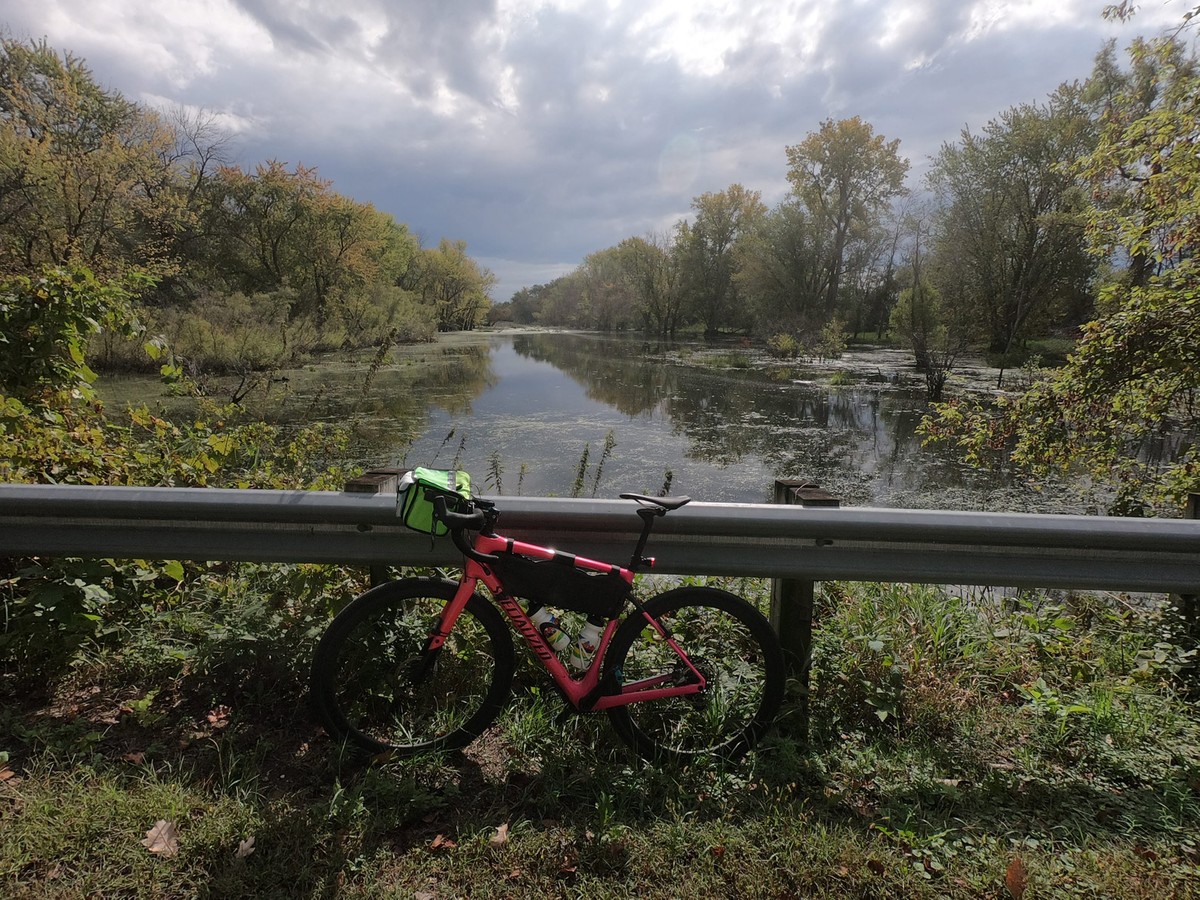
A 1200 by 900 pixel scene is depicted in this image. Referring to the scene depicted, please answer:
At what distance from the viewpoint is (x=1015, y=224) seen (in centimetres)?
3020

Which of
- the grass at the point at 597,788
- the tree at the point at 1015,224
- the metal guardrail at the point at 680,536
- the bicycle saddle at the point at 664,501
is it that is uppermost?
the tree at the point at 1015,224

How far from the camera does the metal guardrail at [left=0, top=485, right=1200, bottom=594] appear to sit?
237 cm

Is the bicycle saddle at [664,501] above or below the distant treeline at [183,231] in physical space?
below

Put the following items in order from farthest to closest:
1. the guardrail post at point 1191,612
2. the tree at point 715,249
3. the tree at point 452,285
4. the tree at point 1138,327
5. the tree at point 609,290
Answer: the tree at point 609,290 < the tree at point 452,285 < the tree at point 715,249 < the tree at point 1138,327 < the guardrail post at point 1191,612

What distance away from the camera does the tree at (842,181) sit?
137 feet

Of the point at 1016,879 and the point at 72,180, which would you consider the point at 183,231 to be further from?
the point at 1016,879

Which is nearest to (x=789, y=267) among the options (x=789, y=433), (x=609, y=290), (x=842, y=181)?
(x=842, y=181)

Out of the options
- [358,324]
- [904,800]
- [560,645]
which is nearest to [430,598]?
[560,645]

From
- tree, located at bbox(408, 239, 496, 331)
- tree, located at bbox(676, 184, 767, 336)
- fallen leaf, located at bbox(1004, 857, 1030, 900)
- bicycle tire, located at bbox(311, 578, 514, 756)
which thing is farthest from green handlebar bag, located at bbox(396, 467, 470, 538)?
tree, located at bbox(408, 239, 496, 331)

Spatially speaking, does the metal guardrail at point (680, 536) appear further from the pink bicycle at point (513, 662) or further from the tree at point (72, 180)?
the tree at point (72, 180)

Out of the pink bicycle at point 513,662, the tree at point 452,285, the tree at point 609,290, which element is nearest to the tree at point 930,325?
the pink bicycle at point 513,662

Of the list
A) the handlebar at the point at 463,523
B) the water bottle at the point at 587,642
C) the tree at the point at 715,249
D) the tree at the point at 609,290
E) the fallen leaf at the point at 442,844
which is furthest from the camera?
the tree at the point at 609,290

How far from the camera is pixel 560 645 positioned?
2.31 meters

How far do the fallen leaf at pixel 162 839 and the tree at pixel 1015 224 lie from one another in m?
31.8
